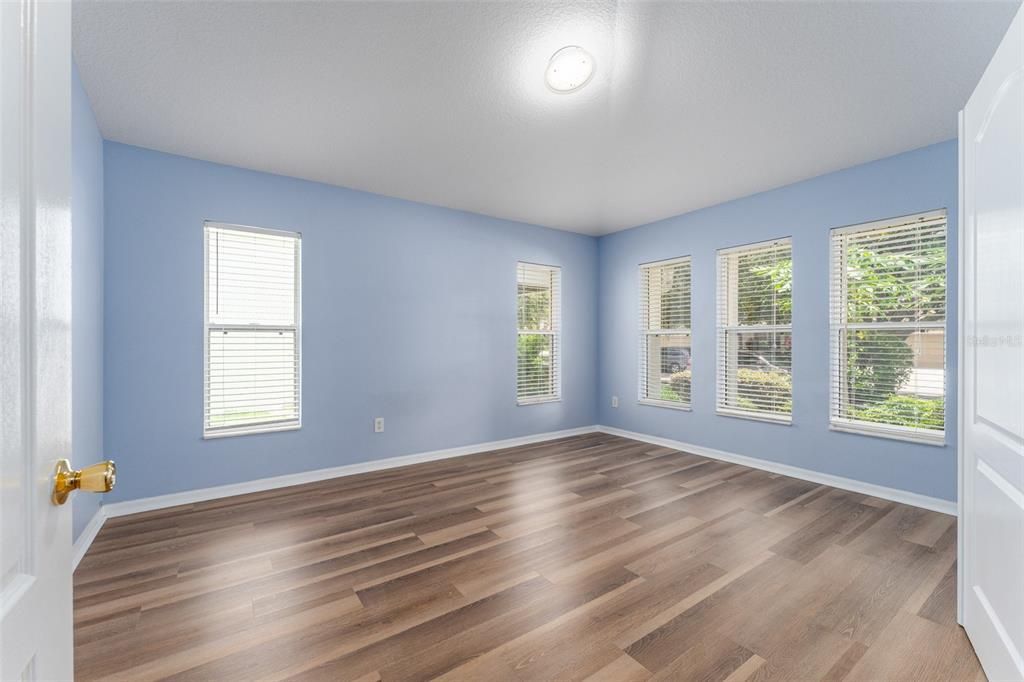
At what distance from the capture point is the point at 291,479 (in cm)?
371

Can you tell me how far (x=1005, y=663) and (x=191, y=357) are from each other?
4456 millimetres

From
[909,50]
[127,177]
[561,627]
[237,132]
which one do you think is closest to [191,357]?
[127,177]

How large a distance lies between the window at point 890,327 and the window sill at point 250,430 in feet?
14.7

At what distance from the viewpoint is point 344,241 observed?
13.2 feet

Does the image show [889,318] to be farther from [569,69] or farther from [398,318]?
[398,318]

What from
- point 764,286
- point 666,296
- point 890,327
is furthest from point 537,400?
point 890,327

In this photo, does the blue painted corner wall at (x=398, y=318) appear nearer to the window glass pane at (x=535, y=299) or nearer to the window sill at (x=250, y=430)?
the window sill at (x=250, y=430)

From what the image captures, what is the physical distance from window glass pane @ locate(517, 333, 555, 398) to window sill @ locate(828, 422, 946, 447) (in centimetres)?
283

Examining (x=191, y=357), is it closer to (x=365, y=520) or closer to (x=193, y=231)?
(x=193, y=231)

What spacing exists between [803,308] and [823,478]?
1.42 meters

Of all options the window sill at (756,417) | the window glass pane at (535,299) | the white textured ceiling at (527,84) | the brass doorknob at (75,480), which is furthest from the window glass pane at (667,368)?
the brass doorknob at (75,480)

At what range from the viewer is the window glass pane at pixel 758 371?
405 centimetres

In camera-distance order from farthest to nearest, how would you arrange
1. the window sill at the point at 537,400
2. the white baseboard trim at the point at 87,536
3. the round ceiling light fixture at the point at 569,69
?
the window sill at the point at 537,400
the white baseboard trim at the point at 87,536
the round ceiling light fixture at the point at 569,69

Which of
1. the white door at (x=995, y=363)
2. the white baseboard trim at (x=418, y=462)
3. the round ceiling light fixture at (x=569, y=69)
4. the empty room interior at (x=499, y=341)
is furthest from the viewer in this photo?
the white baseboard trim at (x=418, y=462)
